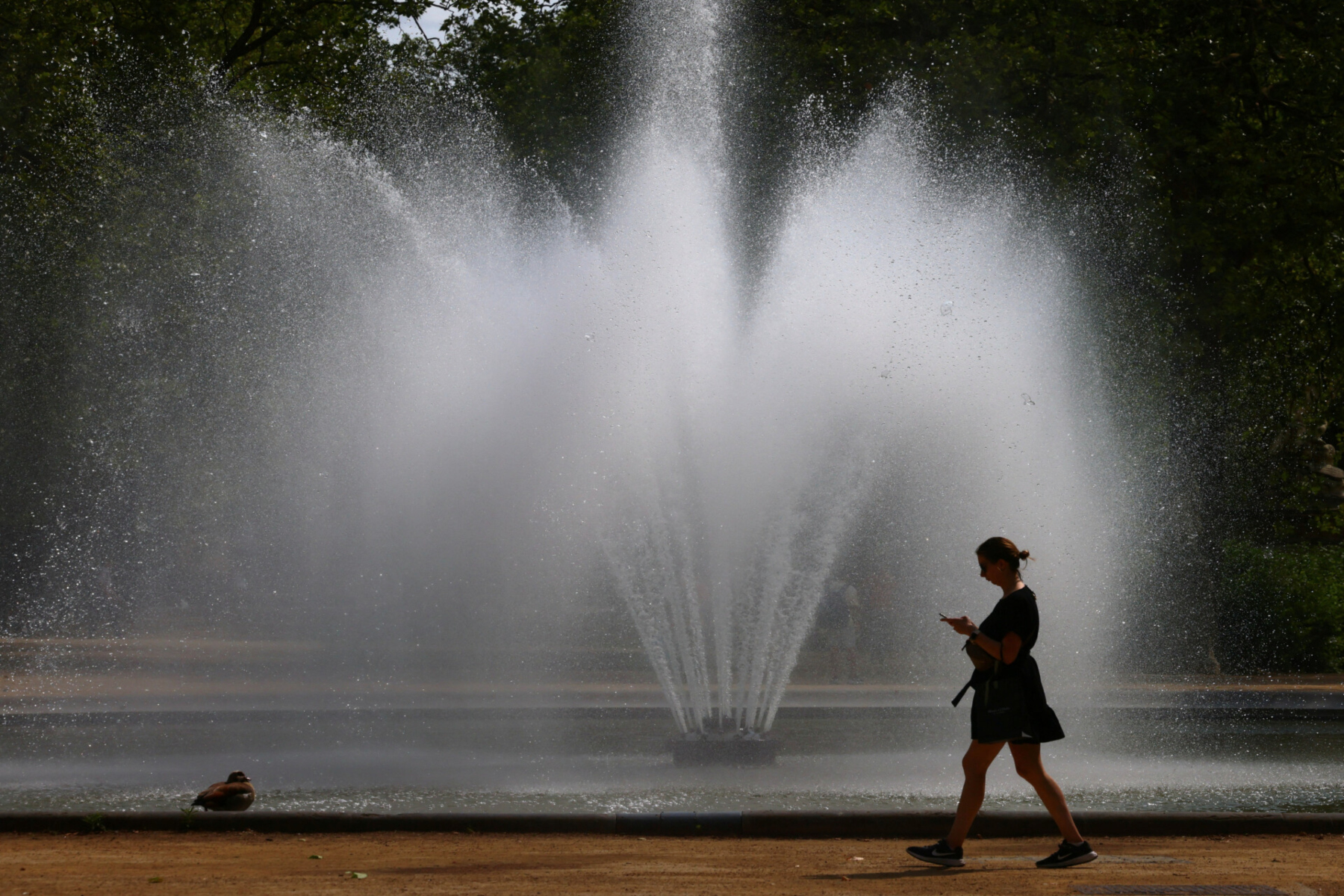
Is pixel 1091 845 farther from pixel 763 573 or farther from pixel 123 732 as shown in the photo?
pixel 123 732

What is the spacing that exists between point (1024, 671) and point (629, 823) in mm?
2433

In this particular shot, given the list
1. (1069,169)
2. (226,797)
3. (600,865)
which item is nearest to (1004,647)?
(600,865)

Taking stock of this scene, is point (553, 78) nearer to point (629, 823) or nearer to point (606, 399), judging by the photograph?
point (606, 399)

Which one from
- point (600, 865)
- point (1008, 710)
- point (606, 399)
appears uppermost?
point (606, 399)

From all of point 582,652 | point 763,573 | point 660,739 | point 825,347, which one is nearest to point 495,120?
point 582,652

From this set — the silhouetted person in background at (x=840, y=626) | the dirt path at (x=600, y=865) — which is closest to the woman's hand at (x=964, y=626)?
the dirt path at (x=600, y=865)

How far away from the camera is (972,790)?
7.28m

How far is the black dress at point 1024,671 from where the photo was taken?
7.19 metres

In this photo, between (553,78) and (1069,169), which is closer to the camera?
(1069,169)

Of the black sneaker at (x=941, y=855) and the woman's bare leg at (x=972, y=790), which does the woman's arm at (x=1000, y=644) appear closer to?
the woman's bare leg at (x=972, y=790)

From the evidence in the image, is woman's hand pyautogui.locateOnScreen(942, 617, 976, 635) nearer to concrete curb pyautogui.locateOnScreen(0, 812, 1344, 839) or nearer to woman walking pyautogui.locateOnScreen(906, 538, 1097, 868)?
woman walking pyautogui.locateOnScreen(906, 538, 1097, 868)

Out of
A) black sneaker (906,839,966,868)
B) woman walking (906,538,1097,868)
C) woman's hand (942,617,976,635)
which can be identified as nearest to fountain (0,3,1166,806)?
black sneaker (906,839,966,868)

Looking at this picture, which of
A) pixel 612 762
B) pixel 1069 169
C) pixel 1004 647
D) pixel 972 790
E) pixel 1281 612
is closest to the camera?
pixel 1004 647

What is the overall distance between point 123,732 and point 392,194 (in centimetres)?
855
